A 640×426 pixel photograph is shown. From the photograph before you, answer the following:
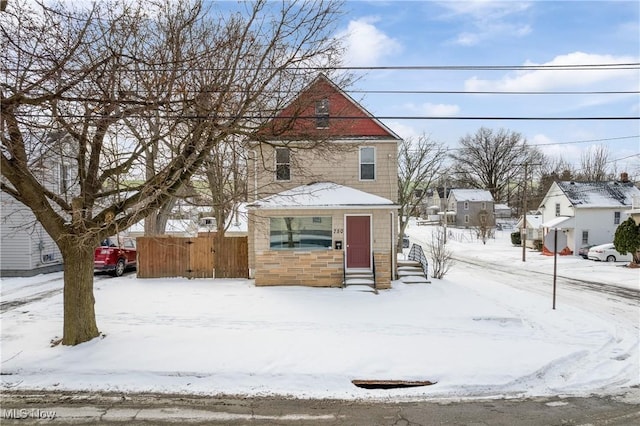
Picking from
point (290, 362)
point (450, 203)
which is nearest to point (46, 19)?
point (290, 362)

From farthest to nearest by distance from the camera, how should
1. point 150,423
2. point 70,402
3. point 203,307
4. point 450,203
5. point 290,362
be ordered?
point 450,203 → point 203,307 → point 290,362 → point 70,402 → point 150,423

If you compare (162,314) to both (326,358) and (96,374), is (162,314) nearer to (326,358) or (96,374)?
(96,374)

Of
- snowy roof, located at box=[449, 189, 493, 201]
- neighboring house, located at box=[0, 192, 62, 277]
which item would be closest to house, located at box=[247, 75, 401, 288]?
neighboring house, located at box=[0, 192, 62, 277]

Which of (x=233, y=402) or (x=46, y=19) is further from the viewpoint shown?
(x=46, y=19)

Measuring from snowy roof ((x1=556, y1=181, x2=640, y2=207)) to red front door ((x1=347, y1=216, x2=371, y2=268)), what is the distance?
25.2m

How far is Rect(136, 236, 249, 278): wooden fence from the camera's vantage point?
1603 centimetres

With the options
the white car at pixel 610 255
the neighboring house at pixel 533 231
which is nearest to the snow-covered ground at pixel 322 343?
the white car at pixel 610 255

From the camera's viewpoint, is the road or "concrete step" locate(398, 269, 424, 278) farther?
"concrete step" locate(398, 269, 424, 278)

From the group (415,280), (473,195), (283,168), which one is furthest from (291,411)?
(473,195)

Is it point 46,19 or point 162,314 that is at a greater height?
point 46,19

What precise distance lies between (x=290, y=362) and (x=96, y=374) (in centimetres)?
318

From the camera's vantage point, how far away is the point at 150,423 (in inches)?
202

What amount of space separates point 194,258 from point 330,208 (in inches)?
238

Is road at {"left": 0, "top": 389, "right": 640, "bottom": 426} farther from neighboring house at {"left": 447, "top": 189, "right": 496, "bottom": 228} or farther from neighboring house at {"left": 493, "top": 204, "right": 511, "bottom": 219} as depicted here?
neighboring house at {"left": 493, "top": 204, "right": 511, "bottom": 219}
